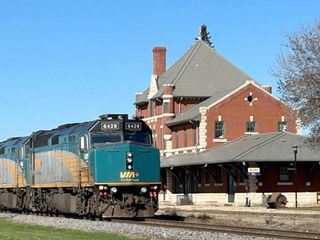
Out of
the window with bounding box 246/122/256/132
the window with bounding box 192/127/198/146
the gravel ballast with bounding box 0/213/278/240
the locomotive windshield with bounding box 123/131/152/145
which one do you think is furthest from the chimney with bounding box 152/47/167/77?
the gravel ballast with bounding box 0/213/278/240

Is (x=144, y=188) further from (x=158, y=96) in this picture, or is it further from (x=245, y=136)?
(x=158, y=96)

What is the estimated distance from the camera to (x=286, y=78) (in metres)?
36.8

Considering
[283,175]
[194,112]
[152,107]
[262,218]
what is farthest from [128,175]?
[152,107]

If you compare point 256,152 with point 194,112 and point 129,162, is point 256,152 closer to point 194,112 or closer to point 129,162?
point 194,112

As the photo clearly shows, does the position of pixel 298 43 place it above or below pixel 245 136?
above

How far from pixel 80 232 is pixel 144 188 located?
5.86 metres

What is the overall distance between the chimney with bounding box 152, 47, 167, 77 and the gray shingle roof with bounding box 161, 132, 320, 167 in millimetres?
16641

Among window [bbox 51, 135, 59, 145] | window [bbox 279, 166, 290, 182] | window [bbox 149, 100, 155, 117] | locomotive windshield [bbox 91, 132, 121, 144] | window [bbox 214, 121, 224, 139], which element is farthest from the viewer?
window [bbox 149, 100, 155, 117]

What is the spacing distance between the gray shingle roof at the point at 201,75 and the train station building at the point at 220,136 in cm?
9

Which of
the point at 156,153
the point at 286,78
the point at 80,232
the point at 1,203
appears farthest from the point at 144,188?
the point at 1,203

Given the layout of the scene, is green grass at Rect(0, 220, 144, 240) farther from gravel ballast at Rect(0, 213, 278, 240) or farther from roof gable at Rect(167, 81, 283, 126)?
roof gable at Rect(167, 81, 283, 126)

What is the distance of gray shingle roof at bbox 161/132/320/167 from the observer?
47406mm

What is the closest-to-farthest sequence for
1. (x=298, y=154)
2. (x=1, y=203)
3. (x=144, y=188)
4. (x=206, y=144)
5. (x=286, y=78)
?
1. (x=144, y=188)
2. (x=286, y=78)
3. (x=1, y=203)
4. (x=298, y=154)
5. (x=206, y=144)

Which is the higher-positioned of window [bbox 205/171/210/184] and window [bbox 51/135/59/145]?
window [bbox 51/135/59/145]
